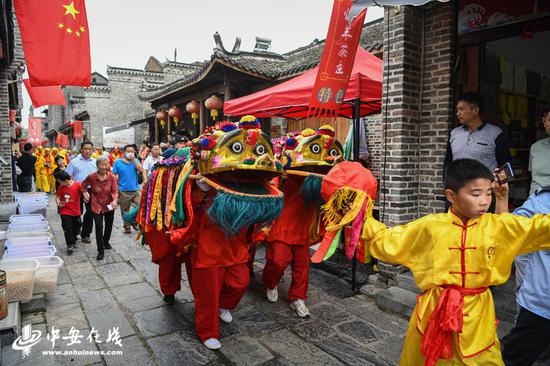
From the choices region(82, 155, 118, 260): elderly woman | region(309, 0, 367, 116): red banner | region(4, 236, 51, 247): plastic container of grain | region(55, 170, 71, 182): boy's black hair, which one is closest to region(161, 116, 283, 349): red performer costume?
region(309, 0, 367, 116): red banner

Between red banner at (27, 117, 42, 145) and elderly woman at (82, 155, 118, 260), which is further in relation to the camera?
red banner at (27, 117, 42, 145)

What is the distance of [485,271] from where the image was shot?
6.87ft

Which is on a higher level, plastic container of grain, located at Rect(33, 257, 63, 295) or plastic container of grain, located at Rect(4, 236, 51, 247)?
plastic container of grain, located at Rect(4, 236, 51, 247)

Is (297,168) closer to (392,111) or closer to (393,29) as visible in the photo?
(392,111)

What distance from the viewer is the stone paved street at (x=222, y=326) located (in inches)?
127

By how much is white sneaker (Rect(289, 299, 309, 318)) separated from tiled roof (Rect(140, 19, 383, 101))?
535 centimetres

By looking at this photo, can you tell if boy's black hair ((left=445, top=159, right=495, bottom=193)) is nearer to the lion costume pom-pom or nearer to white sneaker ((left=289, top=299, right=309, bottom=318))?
the lion costume pom-pom

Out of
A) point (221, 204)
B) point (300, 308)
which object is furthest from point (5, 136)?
point (300, 308)

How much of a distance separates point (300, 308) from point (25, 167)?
11.7 m

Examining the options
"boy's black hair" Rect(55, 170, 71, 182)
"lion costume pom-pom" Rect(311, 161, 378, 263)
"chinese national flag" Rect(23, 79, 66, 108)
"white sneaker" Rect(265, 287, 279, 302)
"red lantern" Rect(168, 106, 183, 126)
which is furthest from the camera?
"red lantern" Rect(168, 106, 183, 126)

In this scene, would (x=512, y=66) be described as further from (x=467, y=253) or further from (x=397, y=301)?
(x=467, y=253)

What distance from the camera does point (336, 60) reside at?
14.7 ft

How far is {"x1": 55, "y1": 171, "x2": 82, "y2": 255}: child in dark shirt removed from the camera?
643 cm

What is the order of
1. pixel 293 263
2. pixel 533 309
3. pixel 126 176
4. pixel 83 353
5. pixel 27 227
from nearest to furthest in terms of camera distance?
pixel 533 309 → pixel 83 353 → pixel 293 263 → pixel 27 227 → pixel 126 176
